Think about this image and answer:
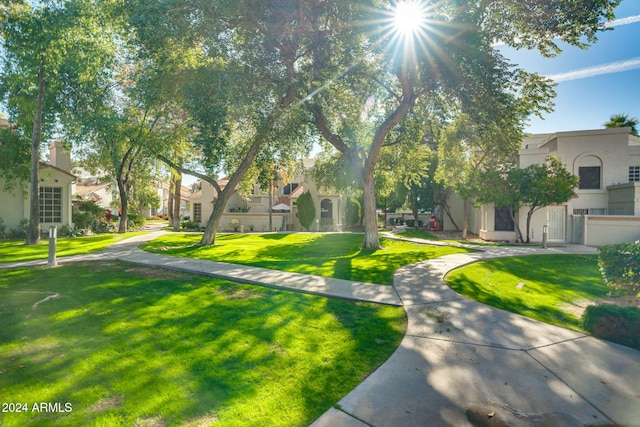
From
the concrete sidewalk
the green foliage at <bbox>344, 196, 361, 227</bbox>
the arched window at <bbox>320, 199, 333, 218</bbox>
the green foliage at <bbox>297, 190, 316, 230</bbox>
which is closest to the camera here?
the concrete sidewalk

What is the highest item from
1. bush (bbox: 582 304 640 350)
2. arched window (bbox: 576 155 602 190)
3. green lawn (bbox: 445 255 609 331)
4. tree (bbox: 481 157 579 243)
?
arched window (bbox: 576 155 602 190)

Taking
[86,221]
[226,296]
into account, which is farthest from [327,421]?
[86,221]

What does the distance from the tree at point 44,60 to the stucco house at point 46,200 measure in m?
3.49

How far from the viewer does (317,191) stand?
29.9m

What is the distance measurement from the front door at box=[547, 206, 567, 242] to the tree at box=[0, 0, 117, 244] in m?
26.3

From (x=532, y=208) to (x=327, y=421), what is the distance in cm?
2137

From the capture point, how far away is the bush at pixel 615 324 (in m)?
4.89

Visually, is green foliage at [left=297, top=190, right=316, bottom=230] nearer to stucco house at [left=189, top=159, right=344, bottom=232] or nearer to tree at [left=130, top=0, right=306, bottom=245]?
stucco house at [left=189, top=159, right=344, bottom=232]

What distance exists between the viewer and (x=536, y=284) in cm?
1000

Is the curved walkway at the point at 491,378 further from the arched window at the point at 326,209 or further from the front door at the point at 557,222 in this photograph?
the arched window at the point at 326,209

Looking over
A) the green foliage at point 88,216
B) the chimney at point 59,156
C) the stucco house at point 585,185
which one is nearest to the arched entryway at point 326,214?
the stucco house at point 585,185

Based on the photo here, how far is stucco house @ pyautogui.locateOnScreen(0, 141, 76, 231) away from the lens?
19.2 meters

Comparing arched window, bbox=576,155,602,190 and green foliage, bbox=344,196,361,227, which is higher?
arched window, bbox=576,155,602,190

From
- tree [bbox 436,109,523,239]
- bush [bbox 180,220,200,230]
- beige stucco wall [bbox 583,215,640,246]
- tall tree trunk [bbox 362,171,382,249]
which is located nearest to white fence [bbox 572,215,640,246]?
beige stucco wall [bbox 583,215,640,246]
